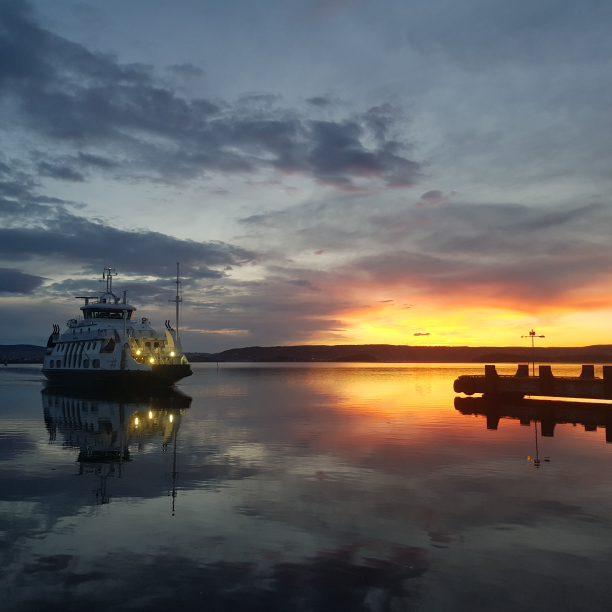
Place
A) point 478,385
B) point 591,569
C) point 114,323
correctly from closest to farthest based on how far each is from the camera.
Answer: point 591,569 → point 478,385 → point 114,323

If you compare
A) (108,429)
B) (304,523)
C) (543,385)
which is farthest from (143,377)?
(304,523)

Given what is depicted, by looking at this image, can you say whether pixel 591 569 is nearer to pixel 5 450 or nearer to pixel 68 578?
pixel 68 578

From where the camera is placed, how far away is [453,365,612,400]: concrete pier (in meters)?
38.0

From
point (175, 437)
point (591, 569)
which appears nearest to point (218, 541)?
point (591, 569)

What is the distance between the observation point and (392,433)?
2933 centimetres

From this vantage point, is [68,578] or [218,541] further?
[218,541]

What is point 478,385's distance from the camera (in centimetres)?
4934

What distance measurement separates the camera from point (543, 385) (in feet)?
134

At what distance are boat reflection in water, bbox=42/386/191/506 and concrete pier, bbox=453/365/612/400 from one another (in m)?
27.4

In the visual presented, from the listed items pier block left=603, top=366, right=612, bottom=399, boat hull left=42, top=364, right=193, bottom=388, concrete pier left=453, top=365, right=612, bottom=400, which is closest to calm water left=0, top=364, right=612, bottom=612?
pier block left=603, top=366, right=612, bottom=399

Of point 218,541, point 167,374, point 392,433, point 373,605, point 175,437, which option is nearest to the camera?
point 373,605

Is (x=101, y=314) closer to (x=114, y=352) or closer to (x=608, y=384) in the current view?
(x=114, y=352)

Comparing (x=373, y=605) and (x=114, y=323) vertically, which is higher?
(x=114, y=323)

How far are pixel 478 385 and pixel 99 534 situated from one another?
43410 mm
